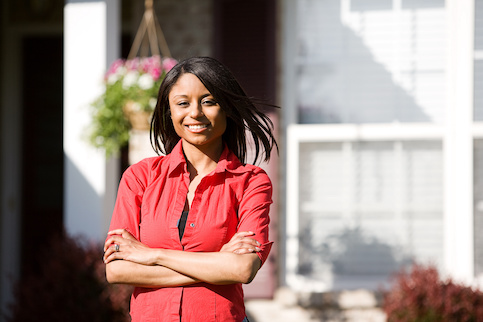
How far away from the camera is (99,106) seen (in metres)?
4.06

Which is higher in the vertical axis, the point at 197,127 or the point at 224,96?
the point at 224,96

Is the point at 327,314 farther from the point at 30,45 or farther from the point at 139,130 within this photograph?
the point at 30,45

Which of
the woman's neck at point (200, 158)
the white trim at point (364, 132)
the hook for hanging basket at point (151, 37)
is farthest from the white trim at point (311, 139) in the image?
the woman's neck at point (200, 158)

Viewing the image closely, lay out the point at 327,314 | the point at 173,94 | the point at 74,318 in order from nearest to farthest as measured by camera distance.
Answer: the point at 173,94, the point at 74,318, the point at 327,314

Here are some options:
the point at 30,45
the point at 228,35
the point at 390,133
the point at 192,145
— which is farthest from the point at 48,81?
the point at 192,145

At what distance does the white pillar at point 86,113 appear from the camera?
4.26m

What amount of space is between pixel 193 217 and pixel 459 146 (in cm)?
312

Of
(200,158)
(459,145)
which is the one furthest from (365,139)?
(200,158)

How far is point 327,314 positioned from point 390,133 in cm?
141

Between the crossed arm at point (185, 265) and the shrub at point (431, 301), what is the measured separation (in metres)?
2.28

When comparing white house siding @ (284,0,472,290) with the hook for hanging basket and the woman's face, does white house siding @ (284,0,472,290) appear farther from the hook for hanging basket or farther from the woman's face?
the woman's face

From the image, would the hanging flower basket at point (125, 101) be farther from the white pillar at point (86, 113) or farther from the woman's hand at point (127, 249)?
the woman's hand at point (127, 249)

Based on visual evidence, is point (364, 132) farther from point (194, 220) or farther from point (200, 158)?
point (194, 220)

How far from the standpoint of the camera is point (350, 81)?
4758 millimetres
